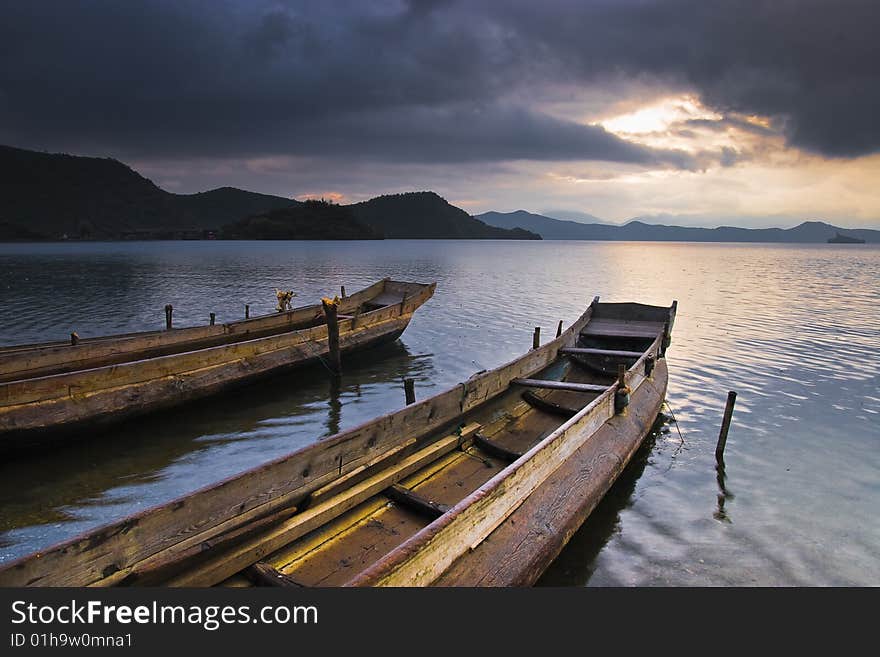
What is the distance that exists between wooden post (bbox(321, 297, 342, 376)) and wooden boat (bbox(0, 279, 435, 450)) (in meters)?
0.52

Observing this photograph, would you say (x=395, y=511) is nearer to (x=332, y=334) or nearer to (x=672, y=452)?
(x=672, y=452)

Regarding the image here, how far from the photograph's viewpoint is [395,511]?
6.47m

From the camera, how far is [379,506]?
6.47 m

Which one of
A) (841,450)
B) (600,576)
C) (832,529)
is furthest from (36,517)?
(841,450)

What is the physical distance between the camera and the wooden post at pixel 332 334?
15.1m

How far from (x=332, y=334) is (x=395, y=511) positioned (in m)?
9.56

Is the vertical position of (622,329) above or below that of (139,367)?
above

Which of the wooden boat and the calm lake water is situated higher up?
the wooden boat

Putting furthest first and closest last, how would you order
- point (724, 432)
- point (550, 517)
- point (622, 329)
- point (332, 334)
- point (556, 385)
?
point (622, 329), point (332, 334), point (556, 385), point (724, 432), point (550, 517)

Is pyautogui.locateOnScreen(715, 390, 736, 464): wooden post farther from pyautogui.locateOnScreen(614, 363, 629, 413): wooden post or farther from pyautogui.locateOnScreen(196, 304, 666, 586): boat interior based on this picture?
pyautogui.locateOnScreen(196, 304, 666, 586): boat interior

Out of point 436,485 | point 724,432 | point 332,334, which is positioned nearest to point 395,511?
point 436,485

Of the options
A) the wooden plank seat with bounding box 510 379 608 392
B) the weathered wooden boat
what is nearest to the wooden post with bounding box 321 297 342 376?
the wooden plank seat with bounding box 510 379 608 392

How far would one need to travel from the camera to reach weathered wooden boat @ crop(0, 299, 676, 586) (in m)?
4.41

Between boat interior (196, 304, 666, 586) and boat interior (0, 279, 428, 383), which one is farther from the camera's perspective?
boat interior (0, 279, 428, 383)
